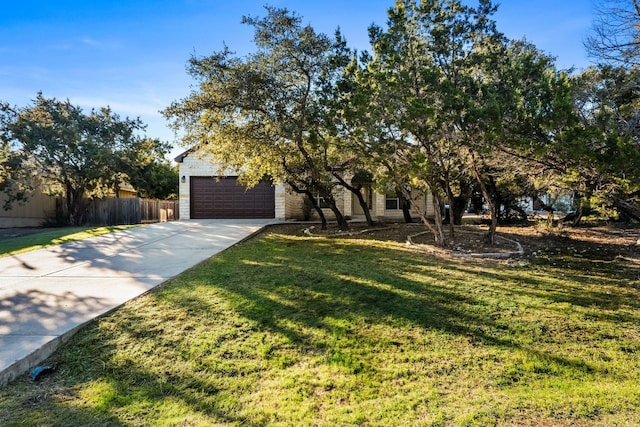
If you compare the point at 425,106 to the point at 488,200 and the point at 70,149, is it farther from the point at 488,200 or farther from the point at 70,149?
the point at 70,149

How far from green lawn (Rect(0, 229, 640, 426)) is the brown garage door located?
536 inches

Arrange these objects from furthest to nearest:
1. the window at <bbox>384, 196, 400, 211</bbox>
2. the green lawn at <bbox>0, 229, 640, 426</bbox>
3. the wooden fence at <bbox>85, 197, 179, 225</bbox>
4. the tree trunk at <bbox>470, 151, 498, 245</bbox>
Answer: the window at <bbox>384, 196, 400, 211</bbox>
the wooden fence at <bbox>85, 197, 179, 225</bbox>
the tree trunk at <bbox>470, 151, 498, 245</bbox>
the green lawn at <bbox>0, 229, 640, 426</bbox>

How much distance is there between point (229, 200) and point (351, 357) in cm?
1716

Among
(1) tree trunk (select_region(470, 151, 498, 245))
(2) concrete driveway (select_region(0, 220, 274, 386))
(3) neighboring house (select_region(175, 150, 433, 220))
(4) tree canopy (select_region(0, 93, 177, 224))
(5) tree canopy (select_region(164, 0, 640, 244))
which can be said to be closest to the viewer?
(2) concrete driveway (select_region(0, 220, 274, 386))

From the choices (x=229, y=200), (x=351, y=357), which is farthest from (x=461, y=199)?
(x=351, y=357)

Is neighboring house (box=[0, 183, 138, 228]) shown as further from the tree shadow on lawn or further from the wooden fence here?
the tree shadow on lawn

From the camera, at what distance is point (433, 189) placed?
Result: 9.70m

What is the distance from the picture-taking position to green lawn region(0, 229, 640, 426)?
3.07m

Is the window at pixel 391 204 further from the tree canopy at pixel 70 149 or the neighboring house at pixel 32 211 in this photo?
the neighboring house at pixel 32 211

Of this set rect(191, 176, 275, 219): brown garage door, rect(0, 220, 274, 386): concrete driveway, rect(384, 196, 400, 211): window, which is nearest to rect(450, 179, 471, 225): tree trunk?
rect(384, 196, 400, 211): window

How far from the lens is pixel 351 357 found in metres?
3.96

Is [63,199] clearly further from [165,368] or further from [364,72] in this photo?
[165,368]

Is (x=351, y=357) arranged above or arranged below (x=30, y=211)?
below

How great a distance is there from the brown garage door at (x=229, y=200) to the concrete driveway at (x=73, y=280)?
7821 mm
